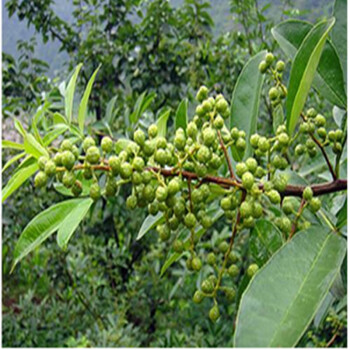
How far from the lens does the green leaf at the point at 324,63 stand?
68 centimetres

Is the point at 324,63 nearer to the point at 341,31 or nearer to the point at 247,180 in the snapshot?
the point at 341,31

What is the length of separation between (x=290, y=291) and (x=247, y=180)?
0.14 m

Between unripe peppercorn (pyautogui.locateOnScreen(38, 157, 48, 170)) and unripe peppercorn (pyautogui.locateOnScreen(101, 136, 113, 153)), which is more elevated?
unripe peppercorn (pyautogui.locateOnScreen(38, 157, 48, 170))

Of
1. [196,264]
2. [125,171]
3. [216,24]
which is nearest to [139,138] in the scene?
[125,171]

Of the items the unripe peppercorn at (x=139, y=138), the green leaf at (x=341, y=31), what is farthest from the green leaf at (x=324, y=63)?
the unripe peppercorn at (x=139, y=138)

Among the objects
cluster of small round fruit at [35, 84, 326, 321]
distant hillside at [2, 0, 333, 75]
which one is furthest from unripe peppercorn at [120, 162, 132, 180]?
distant hillside at [2, 0, 333, 75]

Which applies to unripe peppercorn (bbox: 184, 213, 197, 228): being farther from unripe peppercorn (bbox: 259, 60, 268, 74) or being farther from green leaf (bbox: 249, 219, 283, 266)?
unripe peppercorn (bbox: 259, 60, 268, 74)

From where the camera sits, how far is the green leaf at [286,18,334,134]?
576 mm

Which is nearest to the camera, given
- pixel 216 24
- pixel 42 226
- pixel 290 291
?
pixel 290 291

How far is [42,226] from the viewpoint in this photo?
0.69 m

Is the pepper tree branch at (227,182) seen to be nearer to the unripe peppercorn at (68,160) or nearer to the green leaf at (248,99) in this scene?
the unripe peppercorn at (68,160)

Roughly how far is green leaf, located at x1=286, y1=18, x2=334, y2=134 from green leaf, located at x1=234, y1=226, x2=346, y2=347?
15cm

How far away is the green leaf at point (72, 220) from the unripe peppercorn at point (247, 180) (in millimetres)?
195

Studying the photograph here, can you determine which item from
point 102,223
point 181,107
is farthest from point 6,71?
point 181,107
